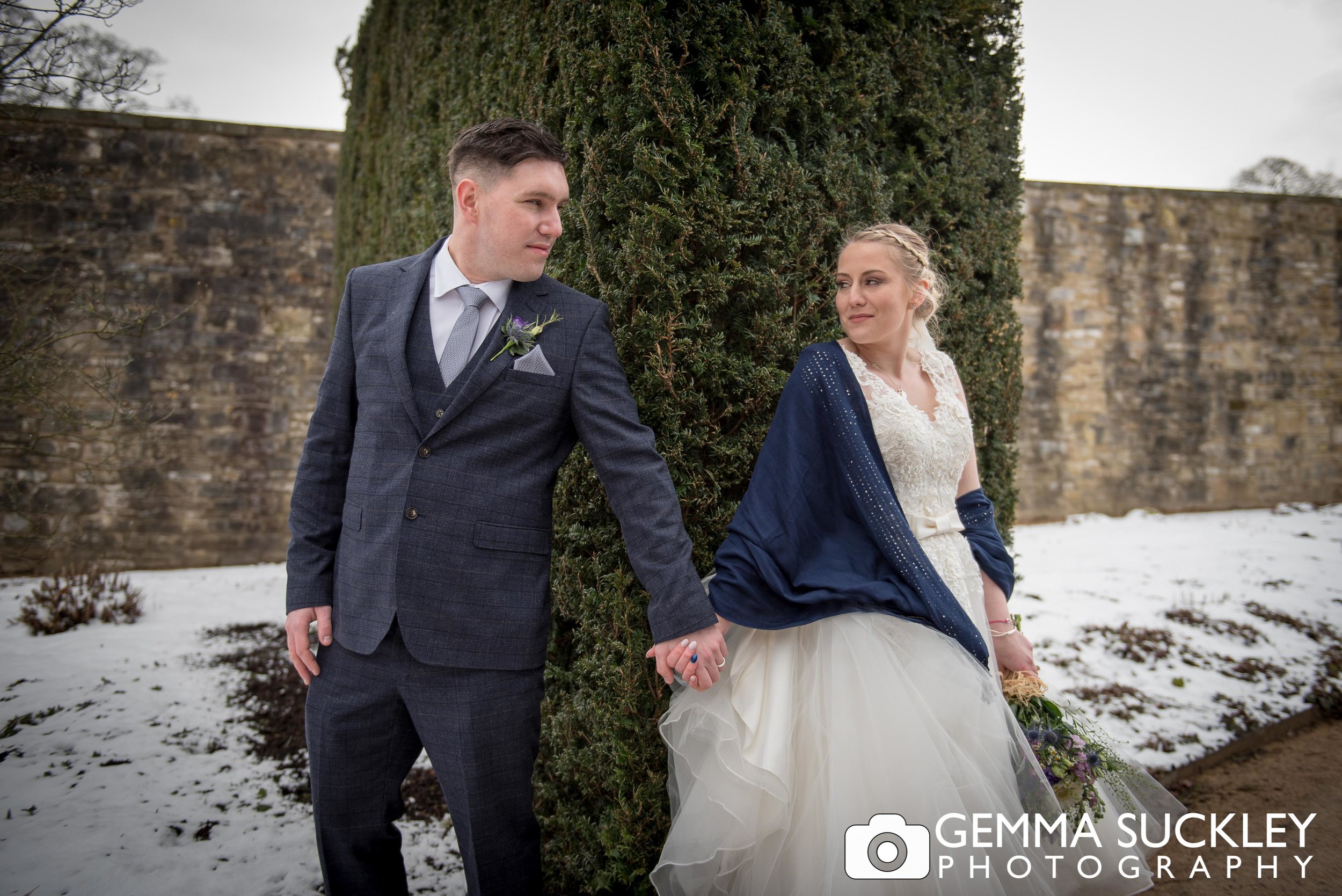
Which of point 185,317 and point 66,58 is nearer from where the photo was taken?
point 66,58

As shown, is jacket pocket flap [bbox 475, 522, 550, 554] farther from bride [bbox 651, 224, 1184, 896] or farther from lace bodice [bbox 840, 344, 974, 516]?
lace bodice [bbox 840, 344, 974, 516]

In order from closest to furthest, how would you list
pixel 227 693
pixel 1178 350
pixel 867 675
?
pixel 867 675 → pixel 227 693 → pixel 1178 350

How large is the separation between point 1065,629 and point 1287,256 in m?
8.92

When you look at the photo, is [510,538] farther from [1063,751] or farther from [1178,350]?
[1178,350]

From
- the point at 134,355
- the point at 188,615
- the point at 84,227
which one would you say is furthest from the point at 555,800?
the point at 84,227

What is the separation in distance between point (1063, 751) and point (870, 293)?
4.37 feet

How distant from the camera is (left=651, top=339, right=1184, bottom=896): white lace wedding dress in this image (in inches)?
63.1

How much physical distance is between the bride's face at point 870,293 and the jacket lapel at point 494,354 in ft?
2.74

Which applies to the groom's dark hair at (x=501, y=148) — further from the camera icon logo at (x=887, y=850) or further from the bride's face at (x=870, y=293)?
the camera icon logo at (x=887, y=850)

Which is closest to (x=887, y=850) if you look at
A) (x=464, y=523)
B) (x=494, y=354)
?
(x=464, y=523)

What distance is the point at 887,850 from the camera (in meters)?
1.57

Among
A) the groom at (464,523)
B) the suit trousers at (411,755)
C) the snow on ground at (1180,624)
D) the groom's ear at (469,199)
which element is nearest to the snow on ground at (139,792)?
the suit trousers at (411,755)

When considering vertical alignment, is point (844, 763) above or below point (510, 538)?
below

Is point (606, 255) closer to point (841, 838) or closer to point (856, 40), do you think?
point (856, 40)
